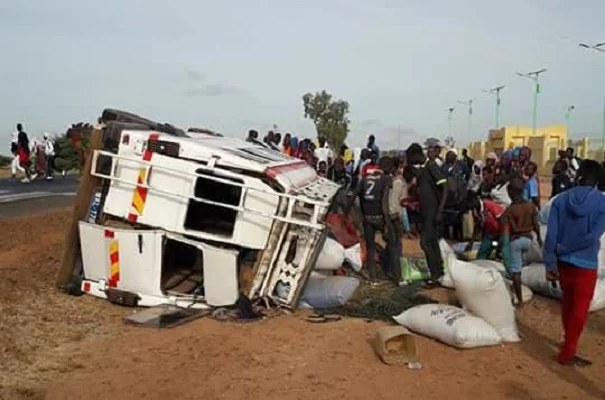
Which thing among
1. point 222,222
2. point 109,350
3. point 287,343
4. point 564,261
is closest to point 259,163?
point 222,222

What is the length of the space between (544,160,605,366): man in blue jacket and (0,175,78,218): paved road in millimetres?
9906

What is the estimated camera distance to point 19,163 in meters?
20.8

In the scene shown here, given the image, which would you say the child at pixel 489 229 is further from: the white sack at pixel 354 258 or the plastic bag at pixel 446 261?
the white sack at pixel 354 258

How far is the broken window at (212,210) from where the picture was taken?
6.92m

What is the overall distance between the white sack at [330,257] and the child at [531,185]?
300cm

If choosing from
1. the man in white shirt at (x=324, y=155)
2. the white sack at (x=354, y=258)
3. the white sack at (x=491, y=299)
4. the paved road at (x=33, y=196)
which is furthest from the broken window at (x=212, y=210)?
the man in white shirt at (x=324, y=155)

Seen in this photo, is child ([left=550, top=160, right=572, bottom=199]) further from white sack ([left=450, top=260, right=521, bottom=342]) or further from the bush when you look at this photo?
the bush

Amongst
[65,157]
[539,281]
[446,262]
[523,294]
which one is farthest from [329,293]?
[65,157]

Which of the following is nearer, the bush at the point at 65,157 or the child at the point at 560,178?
the child at the point at 560,178

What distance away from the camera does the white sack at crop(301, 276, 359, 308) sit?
23.4ft

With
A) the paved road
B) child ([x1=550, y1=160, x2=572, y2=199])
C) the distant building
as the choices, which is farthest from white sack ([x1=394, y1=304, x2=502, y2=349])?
the distant building

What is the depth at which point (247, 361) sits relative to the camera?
5.37 m

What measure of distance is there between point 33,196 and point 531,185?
11.6 meters

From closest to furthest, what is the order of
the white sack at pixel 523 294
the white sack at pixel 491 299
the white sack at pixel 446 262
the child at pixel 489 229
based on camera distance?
the white sack at pixel 491 299 < the white sack at pixel 523 294 < the white sack at pixel 446 262 < the child at pixel 489 229
